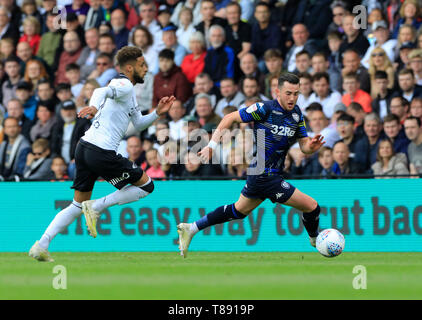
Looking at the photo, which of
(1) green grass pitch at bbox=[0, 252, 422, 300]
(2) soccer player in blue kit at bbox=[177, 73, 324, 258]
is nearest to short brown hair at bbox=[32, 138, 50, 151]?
(1) green grass pitch at bbox=[0, 252, 422, 300]

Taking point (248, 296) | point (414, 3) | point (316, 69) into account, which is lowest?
point (248, 296)

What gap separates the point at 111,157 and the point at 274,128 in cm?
210

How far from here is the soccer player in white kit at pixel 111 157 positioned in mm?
11016

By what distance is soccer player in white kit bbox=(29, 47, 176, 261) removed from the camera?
1102cm

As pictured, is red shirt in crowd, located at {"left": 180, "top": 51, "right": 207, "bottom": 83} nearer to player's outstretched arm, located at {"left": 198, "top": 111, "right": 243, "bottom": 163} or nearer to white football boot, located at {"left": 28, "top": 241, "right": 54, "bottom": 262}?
player's outstretched arm, located at {"left": 198, "top": 111, "right": 243, "bottom": 163}

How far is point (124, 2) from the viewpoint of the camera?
67.0 ft

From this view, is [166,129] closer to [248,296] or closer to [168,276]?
[168,276]

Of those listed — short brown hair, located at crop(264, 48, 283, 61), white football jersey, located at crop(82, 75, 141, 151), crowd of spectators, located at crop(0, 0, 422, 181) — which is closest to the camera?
white football jersey, located at crop(82, 75, 141, 151)

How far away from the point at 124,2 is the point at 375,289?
42.9 feet

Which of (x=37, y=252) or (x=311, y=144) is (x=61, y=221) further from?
(x=311, y=144)

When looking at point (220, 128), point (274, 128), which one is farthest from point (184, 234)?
point (274, 128)

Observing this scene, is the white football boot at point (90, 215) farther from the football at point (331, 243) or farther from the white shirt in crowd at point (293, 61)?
the white shirt in crowd at point (293, 61)

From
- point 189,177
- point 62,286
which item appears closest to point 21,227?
point 189,177

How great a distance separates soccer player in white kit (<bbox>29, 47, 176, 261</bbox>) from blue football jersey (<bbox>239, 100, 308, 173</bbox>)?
113 cm
